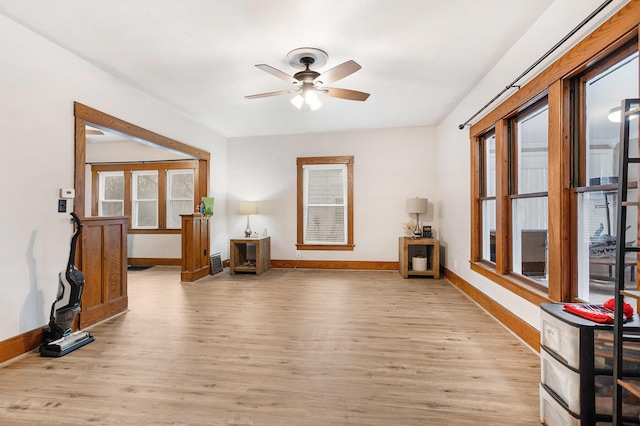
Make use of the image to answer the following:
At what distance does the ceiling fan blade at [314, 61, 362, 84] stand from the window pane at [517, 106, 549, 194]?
5.57ft

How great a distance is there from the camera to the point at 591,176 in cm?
216

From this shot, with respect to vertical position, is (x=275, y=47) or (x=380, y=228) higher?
(x=275, y=47)

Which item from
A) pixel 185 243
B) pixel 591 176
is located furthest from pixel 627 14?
pixel 185 243

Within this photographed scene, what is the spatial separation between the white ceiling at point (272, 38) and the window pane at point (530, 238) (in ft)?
4.20

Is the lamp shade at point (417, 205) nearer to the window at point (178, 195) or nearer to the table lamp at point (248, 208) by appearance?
the table lamp at point (248, 208)

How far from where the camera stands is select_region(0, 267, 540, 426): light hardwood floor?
1.77 meters

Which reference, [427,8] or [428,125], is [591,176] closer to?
[427,8]

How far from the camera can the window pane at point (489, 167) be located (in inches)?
147

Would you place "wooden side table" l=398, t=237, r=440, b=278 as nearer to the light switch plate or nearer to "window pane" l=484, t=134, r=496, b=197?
"window pane" l=484, t=134, r=496, b=197

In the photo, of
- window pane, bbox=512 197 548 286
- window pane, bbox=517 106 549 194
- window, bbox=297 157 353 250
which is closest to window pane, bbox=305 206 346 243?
window, bbox=297 157 353 250

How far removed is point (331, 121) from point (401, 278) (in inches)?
119

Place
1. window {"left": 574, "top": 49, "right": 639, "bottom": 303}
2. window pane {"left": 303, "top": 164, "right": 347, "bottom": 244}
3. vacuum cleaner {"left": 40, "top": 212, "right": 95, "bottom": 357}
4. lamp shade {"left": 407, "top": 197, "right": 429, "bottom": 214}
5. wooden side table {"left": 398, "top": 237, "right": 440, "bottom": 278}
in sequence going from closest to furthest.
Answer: window {"left": 574, "top": 49, "right": 639, "bottom": 303} → vacuum cleaner {"left": 40, "top": 212, "right": 95, "bottom": 357} → wooden side table {"left": 398, "top": 237, "right": 440, "bottom": 278} → lamp shade {"left": 407, "top": 197, "right": 429, "bottom": 214} → window pane {"left": 303, "top": 164, "right": 347, "bottom": 244}

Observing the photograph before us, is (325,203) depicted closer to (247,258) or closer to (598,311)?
(247,258)

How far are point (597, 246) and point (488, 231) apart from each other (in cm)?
173
